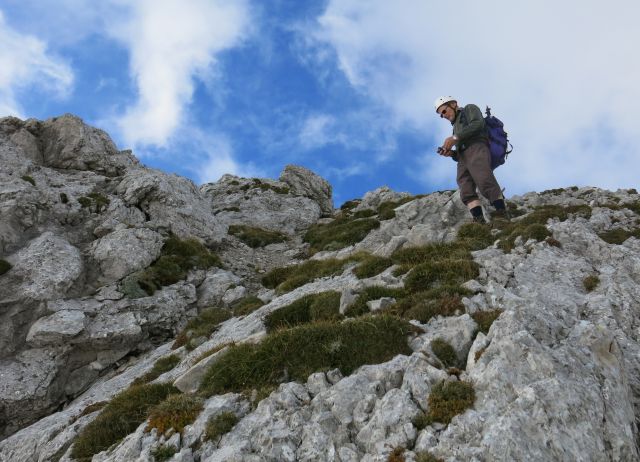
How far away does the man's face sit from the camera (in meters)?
18.8

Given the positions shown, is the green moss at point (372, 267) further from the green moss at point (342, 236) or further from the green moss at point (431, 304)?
the green moss at point (342, 236)

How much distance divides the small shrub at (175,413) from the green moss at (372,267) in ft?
28.5

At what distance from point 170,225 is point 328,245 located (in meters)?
10.1

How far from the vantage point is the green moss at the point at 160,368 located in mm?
14795

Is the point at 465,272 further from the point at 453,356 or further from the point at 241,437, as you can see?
the point at 241,437

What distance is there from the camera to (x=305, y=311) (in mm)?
15086

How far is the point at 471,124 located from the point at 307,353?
38.9 ft

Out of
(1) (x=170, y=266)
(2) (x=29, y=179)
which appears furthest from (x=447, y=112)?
(2) (x=29, y=179)

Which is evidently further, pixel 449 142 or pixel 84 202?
pixel 84 202

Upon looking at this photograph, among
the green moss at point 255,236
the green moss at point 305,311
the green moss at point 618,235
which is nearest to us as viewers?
the green moss at point 305,311

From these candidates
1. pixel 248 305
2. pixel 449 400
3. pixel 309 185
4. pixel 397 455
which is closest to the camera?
pixel 397 455

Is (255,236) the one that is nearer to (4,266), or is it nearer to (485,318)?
(4,266)

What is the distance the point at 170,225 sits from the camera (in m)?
29.6

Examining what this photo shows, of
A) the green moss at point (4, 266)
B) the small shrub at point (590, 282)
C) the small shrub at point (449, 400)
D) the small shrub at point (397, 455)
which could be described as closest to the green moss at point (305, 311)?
the small shrub at point (449, 400)
